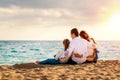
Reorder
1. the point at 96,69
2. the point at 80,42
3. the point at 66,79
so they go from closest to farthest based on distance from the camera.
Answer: the point at 66,79 → the point at 96,69 → the point at 80,42

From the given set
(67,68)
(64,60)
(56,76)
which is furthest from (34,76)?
(64,60)

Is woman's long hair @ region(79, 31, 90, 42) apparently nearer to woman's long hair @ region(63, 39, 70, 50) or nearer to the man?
the man

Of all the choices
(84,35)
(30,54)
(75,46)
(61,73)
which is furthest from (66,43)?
(30,54)

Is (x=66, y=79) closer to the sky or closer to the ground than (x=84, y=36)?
closer to the ground

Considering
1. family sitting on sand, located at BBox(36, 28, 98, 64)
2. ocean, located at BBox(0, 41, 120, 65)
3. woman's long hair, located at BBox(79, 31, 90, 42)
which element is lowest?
ocean, located at BBox(0, 41, 120, 65)

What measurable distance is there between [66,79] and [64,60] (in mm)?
3167

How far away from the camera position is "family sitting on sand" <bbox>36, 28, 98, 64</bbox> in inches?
497

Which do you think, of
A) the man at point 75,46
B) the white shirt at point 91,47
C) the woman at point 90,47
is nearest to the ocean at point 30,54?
the woman at point 90,47

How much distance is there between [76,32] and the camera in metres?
12.6

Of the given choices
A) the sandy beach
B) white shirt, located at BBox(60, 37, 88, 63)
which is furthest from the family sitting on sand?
the sandy beach

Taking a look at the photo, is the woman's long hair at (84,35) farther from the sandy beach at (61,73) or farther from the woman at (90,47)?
the sandy beach at (61,73)

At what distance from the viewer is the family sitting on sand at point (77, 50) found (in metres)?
12.6

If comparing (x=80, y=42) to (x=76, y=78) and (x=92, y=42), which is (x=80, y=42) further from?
(x=76, y=78)

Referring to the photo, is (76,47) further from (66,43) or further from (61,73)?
(61,73)
